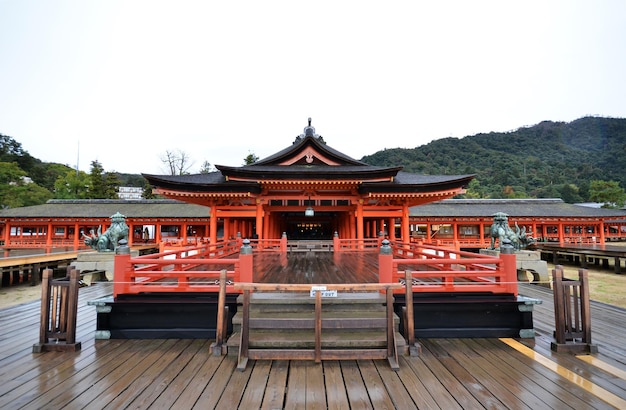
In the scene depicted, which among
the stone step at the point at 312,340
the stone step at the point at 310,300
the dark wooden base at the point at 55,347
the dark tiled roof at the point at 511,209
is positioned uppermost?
the dark tiled roof at the point at 511,209

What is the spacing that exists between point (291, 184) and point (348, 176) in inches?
113

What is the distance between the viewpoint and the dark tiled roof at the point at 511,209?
29.8 meters

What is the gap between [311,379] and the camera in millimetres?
4207

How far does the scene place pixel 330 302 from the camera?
5.59m

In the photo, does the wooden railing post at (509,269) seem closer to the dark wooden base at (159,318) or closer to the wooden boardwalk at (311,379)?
the wooden boardwalk at (311,379)

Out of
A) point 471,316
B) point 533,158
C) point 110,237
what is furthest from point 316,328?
point 533,158

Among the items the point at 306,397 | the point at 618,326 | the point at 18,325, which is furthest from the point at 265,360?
the point at 618,326

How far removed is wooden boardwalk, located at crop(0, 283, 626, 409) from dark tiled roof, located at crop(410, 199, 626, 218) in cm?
2609

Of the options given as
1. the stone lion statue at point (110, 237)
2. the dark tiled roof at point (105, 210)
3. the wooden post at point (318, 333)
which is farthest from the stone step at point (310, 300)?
the dark tiled roof at point (105, 210)

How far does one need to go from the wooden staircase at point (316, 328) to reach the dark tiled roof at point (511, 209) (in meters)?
26.3

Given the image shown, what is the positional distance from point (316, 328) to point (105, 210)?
1356 inches

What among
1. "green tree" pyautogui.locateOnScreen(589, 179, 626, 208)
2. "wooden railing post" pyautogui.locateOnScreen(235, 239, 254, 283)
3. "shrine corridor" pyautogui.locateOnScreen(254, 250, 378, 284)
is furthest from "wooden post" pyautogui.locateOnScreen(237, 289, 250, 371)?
"green tree" pyautogui.locateOnScreen(589, 179, 626, 208)

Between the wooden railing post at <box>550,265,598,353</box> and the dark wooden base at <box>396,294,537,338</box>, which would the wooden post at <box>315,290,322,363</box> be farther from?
the wooden railing post at <box>550,265,598,353</box>

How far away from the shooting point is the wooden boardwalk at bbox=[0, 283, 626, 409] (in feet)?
12.1
